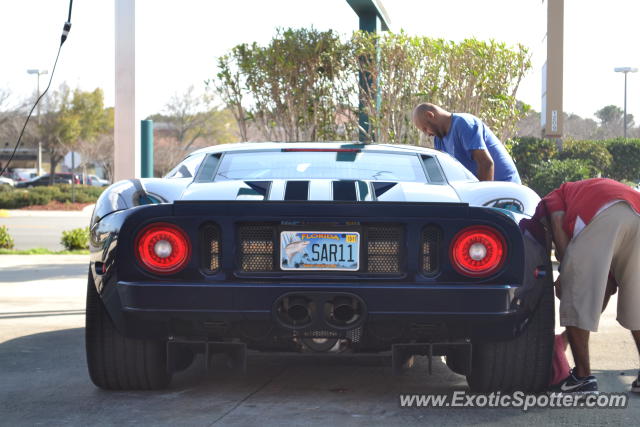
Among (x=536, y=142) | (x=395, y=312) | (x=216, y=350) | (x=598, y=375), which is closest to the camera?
(x=395, y=312)

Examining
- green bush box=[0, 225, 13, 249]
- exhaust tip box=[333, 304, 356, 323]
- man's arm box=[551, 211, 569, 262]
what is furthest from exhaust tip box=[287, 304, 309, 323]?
green bush box=[0, 225, 13, 249]

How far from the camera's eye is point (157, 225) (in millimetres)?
3840

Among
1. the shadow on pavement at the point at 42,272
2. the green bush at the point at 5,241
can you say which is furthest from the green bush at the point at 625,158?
the shadow on pavement at the point at 42,272

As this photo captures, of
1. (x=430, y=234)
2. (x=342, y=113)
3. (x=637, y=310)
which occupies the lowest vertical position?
(x=637, y=310)

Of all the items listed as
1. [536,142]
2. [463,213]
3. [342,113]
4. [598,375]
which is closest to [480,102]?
[342,113]

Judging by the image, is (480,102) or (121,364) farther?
(480,102)

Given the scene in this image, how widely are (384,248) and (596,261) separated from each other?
42.2 inches

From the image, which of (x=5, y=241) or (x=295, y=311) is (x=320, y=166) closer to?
(x=295, y=311)

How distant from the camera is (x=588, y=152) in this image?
31.3m

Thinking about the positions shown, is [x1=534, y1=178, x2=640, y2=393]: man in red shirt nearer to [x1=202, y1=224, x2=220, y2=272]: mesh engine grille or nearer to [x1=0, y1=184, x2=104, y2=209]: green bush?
[x1=202, y1=224, x2=220, y2=272]: mesh engine grille

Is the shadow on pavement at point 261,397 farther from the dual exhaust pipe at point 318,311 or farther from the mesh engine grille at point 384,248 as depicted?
the mesh engine grille at point 384,248

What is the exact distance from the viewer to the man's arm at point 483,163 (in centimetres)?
586

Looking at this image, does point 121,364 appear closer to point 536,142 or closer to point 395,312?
point 395,312

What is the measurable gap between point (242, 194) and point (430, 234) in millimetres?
818
